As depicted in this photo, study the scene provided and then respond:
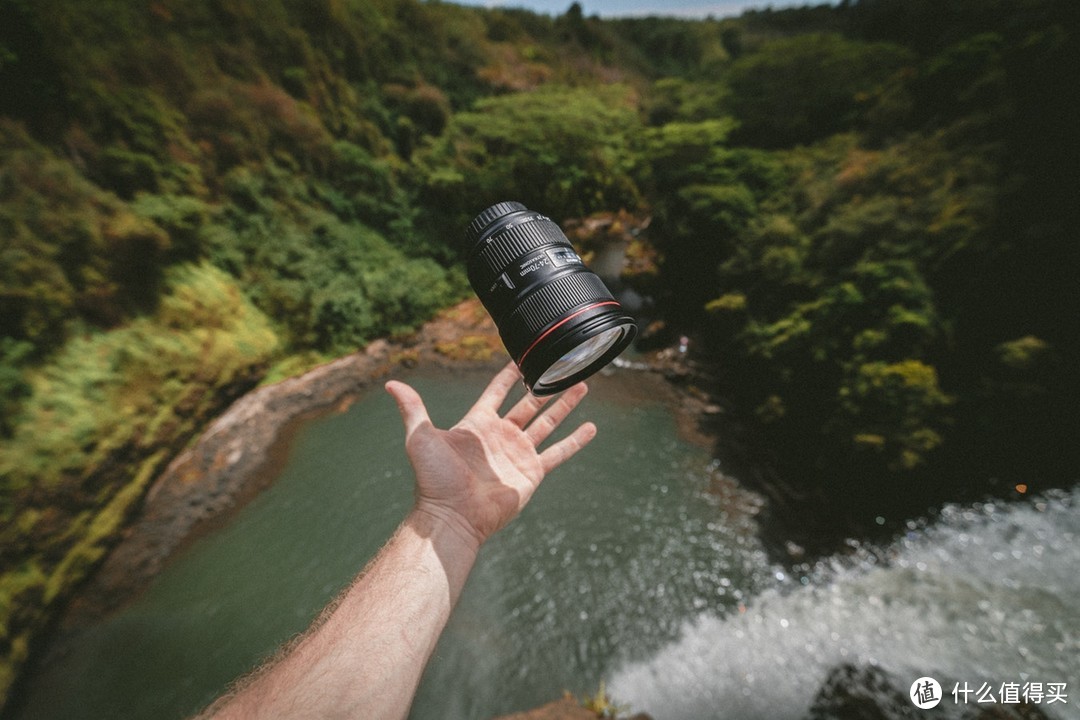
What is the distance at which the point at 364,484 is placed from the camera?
20.3ft

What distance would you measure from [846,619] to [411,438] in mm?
5606

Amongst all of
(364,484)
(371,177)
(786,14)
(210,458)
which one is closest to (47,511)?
(210,458)

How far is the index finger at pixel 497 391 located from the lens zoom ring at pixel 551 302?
1.91 feet

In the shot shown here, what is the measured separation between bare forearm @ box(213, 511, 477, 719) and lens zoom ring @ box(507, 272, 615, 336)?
3.14 feet

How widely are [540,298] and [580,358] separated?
0.34 meters

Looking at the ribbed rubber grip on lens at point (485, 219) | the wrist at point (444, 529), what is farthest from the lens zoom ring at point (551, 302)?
the wrist at point (444, 529)

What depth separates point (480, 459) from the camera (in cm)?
191

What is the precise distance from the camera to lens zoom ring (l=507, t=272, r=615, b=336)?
144 centimetres

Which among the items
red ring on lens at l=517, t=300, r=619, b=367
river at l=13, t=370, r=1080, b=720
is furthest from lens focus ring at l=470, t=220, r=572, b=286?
river at l=13, t=370, r=1080, b=720
